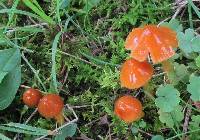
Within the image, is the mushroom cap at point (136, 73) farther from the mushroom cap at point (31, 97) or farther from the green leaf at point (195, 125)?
the mushroom cap at point (31, 97)

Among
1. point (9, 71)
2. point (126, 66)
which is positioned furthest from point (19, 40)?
point (126, 66)

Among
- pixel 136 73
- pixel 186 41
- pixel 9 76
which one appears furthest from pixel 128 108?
pixel 9 76

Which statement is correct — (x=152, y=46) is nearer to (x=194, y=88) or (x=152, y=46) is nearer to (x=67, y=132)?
(x=194, y=88)

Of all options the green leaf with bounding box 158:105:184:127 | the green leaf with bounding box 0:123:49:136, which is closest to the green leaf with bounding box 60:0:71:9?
the green leaf with bounding box 0:123:49:136

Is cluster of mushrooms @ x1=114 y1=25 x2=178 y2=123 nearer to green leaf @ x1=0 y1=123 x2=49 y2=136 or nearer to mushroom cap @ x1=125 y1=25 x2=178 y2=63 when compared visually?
mushroom cap @ x1=125 y1=25 x2=178 y2=63

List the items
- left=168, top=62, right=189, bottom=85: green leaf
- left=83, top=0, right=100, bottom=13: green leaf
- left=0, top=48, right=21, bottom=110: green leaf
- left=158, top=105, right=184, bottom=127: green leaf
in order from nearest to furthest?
left=158, top=105, right=184, bottom=127: green leaf, left=168, top=62, right=189, bottom=85: green leaf, left=0, top=48, right=21, bottom=110: green leaf, left=83, top=0, right=100, bottom=13: green leaf

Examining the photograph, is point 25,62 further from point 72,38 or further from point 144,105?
point 144,105

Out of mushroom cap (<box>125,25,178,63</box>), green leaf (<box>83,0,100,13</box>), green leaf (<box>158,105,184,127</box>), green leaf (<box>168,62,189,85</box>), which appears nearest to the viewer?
mushroom cap (<box>125,25,178,63</box>)
